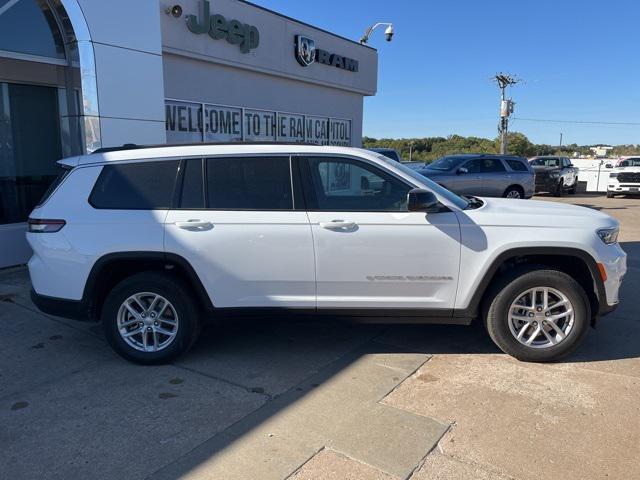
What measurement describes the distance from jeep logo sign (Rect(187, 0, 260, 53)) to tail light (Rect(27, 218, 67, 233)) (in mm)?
7024

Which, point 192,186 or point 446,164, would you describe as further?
point 446,164

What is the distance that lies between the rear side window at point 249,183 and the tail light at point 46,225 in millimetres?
1233

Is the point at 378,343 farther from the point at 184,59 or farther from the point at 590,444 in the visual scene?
the point at 184,59

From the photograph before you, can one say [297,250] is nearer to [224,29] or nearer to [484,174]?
[224,29]

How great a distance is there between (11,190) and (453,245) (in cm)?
703

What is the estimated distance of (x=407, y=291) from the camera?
4203mm

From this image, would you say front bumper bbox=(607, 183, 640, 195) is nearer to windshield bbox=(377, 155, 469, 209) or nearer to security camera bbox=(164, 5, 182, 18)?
security camera bbox=(164, 5, 182, 18)

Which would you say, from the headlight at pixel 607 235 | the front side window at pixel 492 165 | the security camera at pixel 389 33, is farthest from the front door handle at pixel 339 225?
the security camera at pixel 389 33

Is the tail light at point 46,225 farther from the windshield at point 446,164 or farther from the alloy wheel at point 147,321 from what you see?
the windshield at point 446,164

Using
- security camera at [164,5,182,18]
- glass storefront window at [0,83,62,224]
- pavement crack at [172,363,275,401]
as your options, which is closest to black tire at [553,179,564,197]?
security camera at [164,5,182,18]

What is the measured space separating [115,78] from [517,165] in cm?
1254

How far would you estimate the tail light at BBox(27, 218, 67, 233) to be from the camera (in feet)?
14.0

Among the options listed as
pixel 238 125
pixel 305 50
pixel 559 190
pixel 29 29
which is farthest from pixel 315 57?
pixel 559 190

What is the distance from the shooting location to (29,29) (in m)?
7.26
